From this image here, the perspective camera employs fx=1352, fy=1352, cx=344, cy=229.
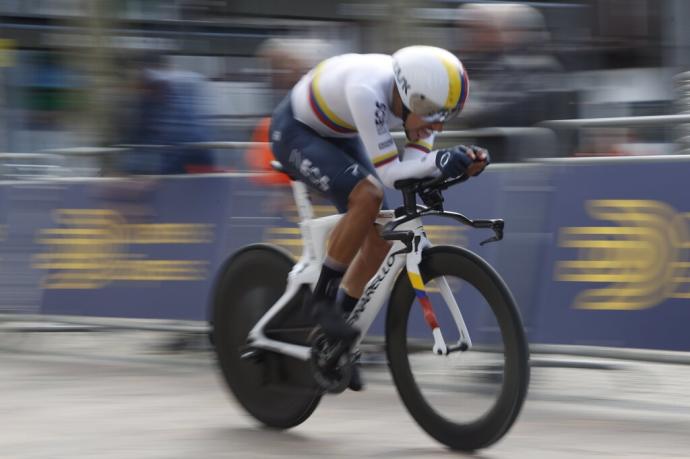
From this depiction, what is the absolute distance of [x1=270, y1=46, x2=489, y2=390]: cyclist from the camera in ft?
16.9

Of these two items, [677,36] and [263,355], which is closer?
[263,355]

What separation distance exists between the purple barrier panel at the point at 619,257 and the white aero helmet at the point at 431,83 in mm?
1987

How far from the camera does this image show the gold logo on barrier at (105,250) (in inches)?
338

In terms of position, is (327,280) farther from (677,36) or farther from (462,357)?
(677,36)

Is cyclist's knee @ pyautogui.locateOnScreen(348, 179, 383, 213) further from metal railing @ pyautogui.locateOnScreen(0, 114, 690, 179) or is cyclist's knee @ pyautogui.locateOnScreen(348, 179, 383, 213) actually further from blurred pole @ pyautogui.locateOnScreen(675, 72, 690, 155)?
blurred pole @ pyautogui.locateOnScreen(675, 72, 690, 155)

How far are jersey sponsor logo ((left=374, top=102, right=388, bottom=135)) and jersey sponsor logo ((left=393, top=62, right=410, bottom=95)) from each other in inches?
4.2

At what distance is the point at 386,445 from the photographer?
5.59 meters

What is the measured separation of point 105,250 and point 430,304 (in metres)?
4.15

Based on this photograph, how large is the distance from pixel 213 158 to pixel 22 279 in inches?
67.9

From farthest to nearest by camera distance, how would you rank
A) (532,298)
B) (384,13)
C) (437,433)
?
(384,13)
(532,298)
(437,433)

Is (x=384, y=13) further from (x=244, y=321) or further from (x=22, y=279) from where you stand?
(x=244, y=321)

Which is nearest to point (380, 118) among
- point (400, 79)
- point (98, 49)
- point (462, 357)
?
point (400, 79)

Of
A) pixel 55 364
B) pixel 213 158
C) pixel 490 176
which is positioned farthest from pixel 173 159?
pixel 490 176

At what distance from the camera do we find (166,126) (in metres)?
8.73
